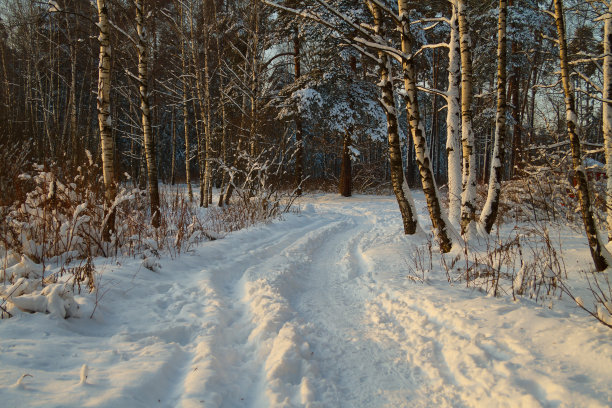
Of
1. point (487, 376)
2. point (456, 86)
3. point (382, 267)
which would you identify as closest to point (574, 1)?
point (456, 86)

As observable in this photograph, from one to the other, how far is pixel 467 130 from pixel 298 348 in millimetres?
5456

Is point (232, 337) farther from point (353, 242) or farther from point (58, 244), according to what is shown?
point (353, 242)

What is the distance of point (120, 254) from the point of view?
15.4 ft

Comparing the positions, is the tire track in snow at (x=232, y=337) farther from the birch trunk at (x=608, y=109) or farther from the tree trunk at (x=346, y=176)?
the tree trunk at (x=346, y=176)

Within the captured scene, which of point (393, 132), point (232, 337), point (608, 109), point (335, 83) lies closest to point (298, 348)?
point (232, 337)

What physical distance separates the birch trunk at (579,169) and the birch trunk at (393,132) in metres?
2.80

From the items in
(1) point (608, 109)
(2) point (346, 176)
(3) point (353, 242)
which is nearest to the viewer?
(1) point (608, 109)

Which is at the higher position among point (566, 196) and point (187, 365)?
point (566, 196)

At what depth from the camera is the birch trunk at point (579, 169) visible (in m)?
3.45

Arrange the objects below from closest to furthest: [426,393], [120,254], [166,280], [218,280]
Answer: [426,393] < [166,280] < [218,280] < [120,254]

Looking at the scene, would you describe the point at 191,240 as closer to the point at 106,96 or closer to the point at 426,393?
the point at 106,96

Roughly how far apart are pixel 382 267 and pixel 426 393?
2.88 metres

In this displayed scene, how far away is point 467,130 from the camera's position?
606 cm

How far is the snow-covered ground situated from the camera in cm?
186
